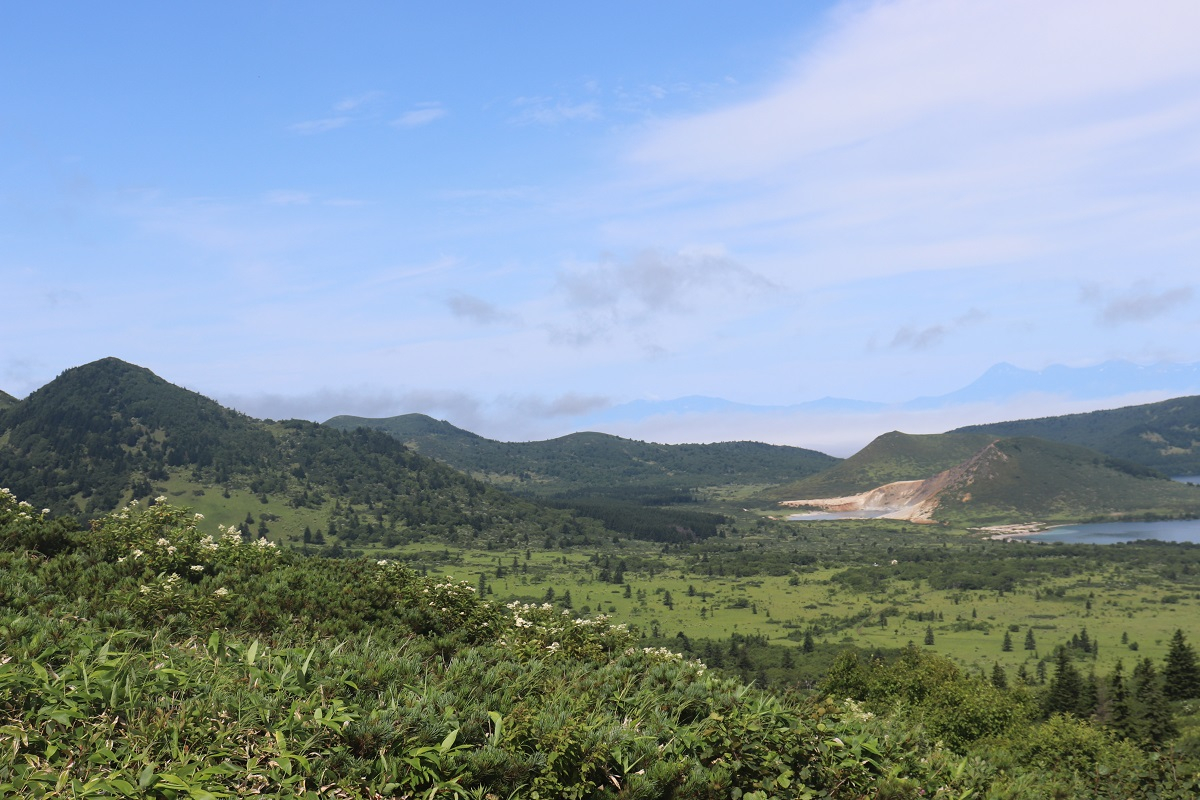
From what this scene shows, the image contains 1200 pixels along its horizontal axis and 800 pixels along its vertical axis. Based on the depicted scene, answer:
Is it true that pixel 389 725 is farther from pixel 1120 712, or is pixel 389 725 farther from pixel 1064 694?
pixel 1064 694

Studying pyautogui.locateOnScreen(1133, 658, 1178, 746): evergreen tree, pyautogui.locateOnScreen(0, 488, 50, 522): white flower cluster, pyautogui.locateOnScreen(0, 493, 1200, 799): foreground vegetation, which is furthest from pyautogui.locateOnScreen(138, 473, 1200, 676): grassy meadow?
pyautogui.locateOnScreen(0, 488, 50, 522): white flower cluster

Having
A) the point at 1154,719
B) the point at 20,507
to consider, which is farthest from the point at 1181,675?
the point at 20,507

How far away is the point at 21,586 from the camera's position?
1349cm

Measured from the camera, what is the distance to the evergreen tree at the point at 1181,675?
6775 centimetres

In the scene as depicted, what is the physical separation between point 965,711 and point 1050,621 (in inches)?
3686

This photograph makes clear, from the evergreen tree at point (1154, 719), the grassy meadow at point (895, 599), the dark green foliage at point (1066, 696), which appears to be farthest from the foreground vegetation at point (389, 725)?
the grassy meadow at point (895, 599)

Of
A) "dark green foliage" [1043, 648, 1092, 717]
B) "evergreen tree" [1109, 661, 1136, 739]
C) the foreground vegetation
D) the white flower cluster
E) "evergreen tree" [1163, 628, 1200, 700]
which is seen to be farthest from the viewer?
"evergreen tree" [1163, 628, 1200, 700]

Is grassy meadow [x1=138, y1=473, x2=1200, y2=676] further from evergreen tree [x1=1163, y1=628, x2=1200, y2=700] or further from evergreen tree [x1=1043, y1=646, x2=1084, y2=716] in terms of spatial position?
evergreen tree [x1=1043, y1=646, x2=1084, y2=716]

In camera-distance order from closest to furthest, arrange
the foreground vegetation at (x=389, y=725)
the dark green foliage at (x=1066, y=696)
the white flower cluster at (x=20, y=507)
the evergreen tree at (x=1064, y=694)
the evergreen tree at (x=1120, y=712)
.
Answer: the foreground vegetation at (x=389, y=725)
the white flower cluster at (x=20, y=507)
the evergreen tree at (x=1120, y=712)
the dark green foliage at (x=1066, y=696)
the evergreen tree at (x=1064, y=694)

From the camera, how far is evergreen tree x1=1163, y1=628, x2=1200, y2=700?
67.8 metres

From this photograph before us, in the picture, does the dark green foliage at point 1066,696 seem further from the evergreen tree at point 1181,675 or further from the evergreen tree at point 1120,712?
the evergreen tree at point 1181,675

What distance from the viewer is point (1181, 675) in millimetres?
68938

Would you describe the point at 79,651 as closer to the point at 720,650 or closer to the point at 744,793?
the point at 744,793

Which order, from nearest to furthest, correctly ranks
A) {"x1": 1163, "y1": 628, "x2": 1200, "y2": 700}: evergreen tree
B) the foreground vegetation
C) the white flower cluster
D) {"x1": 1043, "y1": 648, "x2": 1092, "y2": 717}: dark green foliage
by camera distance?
the foreground vegetation, the white flower cluster, {"x1": 1043, "y1": 648, "x2": 1092, "y2": 717}: dark green foliage, {"x1": 1163, "y1": 628, "x2": 1200, "y2": 700}: evergreen tree
